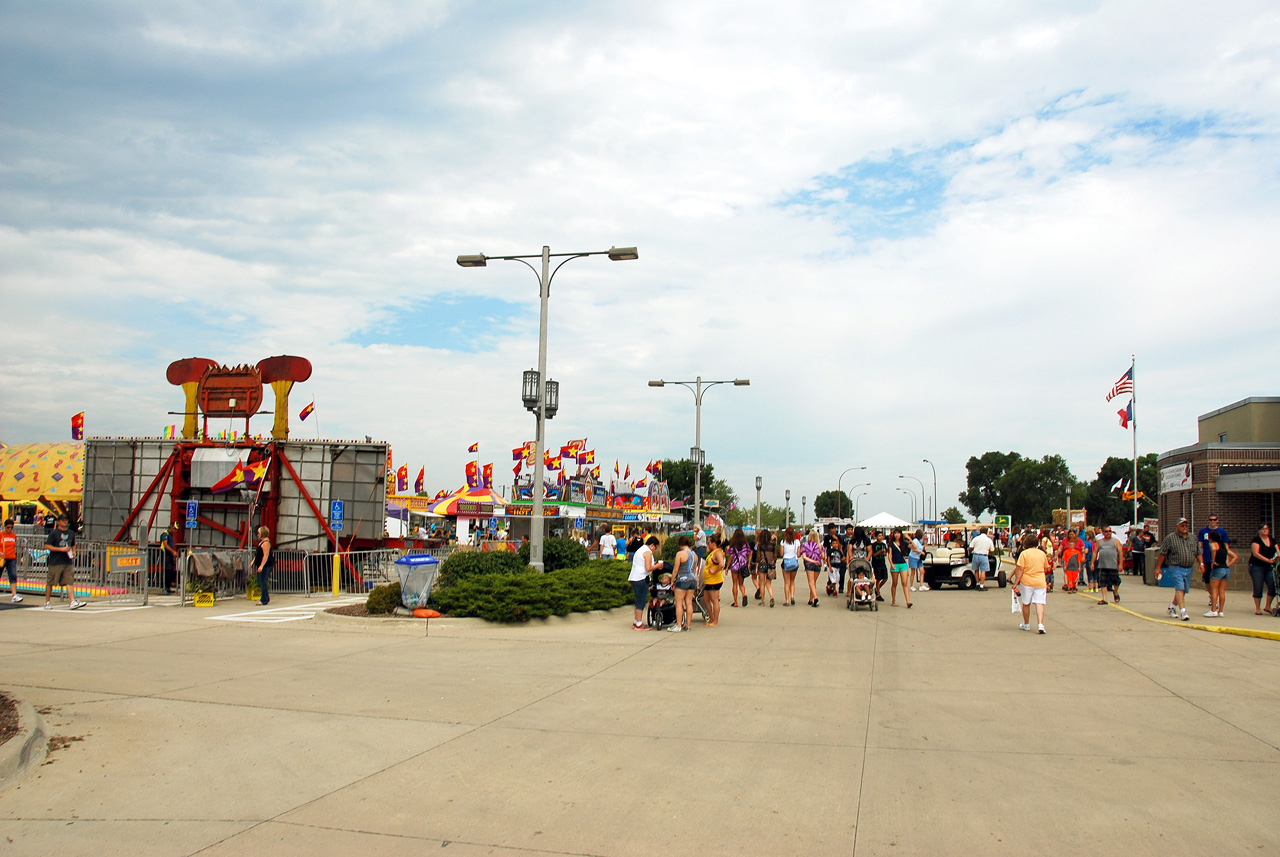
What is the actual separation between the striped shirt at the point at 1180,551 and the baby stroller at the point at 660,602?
27.8 ft

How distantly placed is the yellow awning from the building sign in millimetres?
41183

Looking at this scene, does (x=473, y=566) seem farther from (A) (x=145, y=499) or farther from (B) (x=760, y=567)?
(A) (x=145, y=499)

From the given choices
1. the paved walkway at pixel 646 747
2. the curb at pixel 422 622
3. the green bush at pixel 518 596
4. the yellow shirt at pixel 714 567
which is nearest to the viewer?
the paved walkway at pixel 646 747

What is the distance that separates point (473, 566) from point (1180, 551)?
39.8 feet

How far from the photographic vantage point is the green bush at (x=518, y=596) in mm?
13992

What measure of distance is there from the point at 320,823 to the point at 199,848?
2.16 ft

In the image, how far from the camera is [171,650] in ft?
38.1

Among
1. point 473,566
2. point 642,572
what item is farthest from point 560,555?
point 642,572

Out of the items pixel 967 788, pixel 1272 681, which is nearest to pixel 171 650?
pixel 967 788

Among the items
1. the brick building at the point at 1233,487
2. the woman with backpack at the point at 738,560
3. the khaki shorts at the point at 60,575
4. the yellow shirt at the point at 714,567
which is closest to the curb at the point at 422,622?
the yellow shirt at the point at 714,567

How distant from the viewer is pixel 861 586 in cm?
1798

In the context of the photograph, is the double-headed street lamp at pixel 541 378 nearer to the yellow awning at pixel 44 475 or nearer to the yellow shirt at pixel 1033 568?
the yellow shirt at pixel 1033 568

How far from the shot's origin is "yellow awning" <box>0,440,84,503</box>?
37.8m

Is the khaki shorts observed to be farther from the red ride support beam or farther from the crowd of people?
the crowd of people
